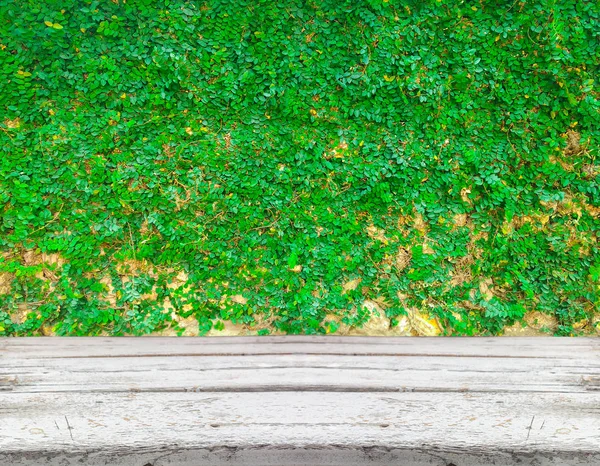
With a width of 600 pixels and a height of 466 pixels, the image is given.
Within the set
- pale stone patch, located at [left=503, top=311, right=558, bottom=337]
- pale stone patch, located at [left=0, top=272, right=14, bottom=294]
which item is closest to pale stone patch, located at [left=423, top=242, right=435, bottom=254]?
pale stone patch, located at [left=503, top=311, right=558, bottom=337]

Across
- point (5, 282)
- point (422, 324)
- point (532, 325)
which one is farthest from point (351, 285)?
point (5, 282)

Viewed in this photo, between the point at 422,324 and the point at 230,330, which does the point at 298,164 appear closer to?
the point at 230,330

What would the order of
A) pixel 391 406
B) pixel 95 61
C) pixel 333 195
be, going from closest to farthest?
pixel 391 406, pixel 95 61, pixel 333 195

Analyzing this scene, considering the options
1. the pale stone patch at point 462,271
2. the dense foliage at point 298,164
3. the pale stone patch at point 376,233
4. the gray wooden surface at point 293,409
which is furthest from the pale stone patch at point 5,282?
the pale stone patch at point 462,271

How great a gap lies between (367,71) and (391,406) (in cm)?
186

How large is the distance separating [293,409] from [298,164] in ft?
4.54

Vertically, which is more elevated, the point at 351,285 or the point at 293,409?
the point at 351,285

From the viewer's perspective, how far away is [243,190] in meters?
2.60

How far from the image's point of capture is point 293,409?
6.80 ft

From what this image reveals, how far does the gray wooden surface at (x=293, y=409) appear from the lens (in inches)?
79.6

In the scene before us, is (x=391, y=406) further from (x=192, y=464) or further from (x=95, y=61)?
(x=95, y=61)

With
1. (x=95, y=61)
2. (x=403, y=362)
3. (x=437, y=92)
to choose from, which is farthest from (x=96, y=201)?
(x=437, y=92)

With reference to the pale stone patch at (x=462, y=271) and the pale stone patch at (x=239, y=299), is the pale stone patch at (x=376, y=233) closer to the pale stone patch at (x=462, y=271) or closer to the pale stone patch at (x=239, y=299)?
the pale stone patch at (x=462, y=271)

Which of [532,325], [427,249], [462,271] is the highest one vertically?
[427,249]
